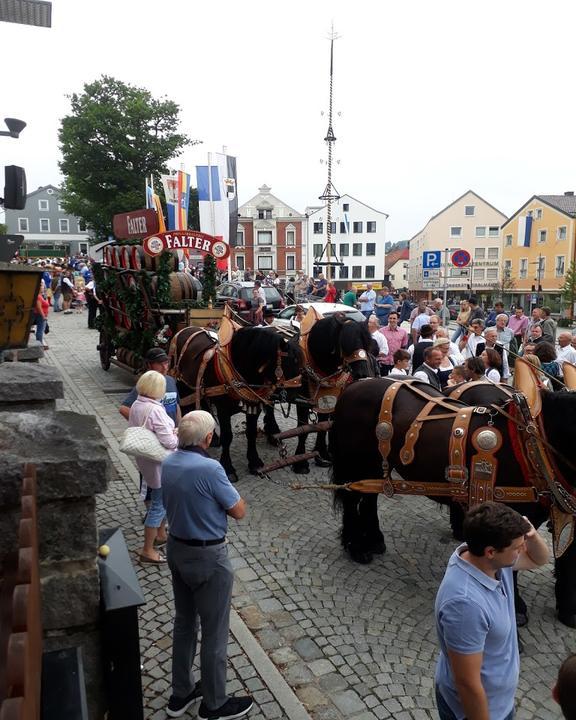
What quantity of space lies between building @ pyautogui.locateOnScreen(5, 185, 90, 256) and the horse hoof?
82.6 meters

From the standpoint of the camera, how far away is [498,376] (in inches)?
292

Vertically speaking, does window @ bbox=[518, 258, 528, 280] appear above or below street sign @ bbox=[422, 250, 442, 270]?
above

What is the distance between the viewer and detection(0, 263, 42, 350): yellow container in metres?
3.76

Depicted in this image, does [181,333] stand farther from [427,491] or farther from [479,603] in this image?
[479,603]

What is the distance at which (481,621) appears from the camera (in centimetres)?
215

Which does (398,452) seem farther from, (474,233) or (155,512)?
(474,233)

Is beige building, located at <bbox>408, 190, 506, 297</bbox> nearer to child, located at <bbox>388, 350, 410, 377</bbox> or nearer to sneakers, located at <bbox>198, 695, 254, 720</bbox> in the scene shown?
child, located at <bbox>388, 350, 410, 377</bbox>

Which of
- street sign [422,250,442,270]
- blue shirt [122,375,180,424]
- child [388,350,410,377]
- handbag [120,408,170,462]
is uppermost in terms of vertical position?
street sign [422,250,442,270]

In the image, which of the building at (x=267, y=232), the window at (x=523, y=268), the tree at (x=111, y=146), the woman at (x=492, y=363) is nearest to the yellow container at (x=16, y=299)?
the woman at (x=492, y=363)

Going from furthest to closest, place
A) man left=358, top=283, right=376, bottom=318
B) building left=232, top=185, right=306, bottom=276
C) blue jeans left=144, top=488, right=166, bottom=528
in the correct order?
building left=232, top=185, right=306, bottom=276
man left=358, top=283, right=376, bottom=318
blue jeans left=144, top=488, right=166, bottom=528

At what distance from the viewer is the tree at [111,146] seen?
3709 centimetres

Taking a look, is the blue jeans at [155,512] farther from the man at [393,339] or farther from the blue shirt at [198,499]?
the man at [393,339]

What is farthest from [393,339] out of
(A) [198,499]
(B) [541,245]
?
(B) [541,245]

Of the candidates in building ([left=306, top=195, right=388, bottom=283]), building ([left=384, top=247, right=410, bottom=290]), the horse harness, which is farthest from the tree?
building ([left=384, top=247, right=410, bottom=290])
